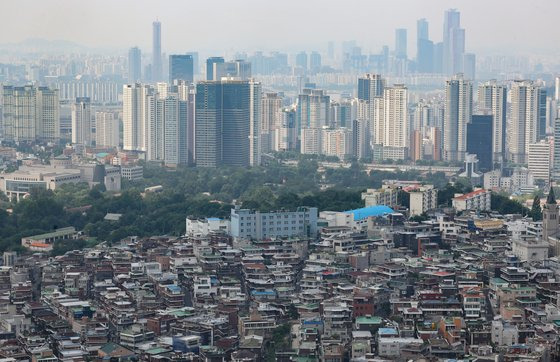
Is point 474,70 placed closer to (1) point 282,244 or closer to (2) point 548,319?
(1) point 282,244

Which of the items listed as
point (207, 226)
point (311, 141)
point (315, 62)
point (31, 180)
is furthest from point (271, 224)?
point (315, 62)

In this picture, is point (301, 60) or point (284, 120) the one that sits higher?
point (301, 60)

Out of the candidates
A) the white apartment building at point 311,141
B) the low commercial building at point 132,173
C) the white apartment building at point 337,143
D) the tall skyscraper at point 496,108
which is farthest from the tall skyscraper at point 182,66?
the low commercial building at point 132,173

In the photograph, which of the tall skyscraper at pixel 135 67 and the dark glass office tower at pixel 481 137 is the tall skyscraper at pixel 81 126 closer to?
the dark glass office tower at pixel 481 137

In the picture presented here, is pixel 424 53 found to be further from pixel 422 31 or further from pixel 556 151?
pixel 556 151

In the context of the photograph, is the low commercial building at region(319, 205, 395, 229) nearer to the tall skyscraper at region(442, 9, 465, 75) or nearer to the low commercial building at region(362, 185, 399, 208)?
the low commercial building at region(362, 185, 399, 208)

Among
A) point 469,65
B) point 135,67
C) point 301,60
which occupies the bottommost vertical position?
point 135,67

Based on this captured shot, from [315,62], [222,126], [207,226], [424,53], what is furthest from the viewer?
[315,62]
